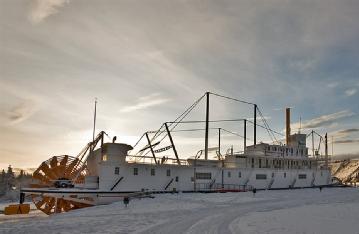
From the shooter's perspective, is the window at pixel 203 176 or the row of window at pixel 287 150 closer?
the window at pixel 203 176

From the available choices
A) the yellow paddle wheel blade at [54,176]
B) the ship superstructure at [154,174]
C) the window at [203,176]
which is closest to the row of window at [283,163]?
the ship superstructure at [154,174]

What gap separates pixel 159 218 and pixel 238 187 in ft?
89.2

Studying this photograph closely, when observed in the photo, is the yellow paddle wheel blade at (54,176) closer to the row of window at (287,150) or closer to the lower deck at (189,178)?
the lower deck at (189,178)

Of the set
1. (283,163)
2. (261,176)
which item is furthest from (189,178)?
(283,163)

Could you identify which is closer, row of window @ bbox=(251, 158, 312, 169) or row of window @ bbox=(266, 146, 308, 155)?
row of window @ bbox=(251, 158, 312, 169)

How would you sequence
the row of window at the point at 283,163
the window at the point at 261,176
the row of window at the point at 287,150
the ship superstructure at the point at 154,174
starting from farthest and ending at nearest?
the row of window at the point at 287,150
the row of window at the point at 283,163
the window at the point at 261,176
the ship superstructure at the point at 154,174

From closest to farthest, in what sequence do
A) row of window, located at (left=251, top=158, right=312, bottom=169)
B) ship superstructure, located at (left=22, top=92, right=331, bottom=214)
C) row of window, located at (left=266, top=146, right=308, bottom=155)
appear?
ship superstructure, located at (left=22, top=92, right=331, bottom=214) → row of window, located at (left=251, top=158, right=312, bottom=169) → row of window, located at (left=266, top=146, right=308, bottom=155)

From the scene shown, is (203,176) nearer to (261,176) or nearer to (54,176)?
(261,176)

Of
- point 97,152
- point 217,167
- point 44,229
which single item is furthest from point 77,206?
point 44,229

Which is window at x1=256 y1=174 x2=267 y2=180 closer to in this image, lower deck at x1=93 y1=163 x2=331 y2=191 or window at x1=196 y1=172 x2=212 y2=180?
lower deck at x1=93 y1=163 x2=331 y2=191

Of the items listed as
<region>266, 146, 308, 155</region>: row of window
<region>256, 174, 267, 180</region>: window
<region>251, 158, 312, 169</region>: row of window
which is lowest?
<region>256, 174, 267, 180</region>: window

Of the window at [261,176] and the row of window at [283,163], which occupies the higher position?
the row of window at [283,163]

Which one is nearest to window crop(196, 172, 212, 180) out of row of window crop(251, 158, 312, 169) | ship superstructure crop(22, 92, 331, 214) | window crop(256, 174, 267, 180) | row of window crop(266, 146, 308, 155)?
ship superstructure crop(22, 92, 331, 214)

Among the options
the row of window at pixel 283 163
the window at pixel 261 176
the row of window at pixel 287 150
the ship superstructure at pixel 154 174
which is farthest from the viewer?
the row of window at pixel 287 150
